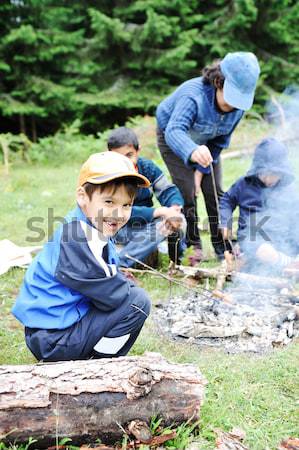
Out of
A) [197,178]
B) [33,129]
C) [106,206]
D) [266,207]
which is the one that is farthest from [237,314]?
[33,129]

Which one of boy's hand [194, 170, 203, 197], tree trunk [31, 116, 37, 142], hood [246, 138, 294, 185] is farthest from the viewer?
tree trunk [31, 116, 37, 142]

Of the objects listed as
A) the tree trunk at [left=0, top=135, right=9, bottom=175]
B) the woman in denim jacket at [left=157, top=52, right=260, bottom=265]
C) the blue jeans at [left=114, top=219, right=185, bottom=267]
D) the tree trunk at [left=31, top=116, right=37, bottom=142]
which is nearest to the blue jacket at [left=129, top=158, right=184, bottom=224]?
the blue jeans at [left=114, top=219, right=185, bottom=267]

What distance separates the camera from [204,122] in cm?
407

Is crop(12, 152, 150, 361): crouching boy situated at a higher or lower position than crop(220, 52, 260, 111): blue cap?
lower

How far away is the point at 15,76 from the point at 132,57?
3000 mm

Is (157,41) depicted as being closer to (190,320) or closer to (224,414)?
(190,320)

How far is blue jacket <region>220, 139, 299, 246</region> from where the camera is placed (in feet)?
13.7

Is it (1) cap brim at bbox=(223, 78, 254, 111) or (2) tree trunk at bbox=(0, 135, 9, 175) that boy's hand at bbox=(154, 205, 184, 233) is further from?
(2) tree trunk at bbox=(0, 135, 9, 175)

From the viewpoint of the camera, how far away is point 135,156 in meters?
3.83

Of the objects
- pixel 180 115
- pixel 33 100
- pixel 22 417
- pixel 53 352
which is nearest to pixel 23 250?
→ pixel 180 115

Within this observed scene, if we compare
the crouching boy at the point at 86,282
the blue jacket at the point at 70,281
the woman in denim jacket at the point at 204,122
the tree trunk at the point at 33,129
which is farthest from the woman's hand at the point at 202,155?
the tree trunk at the point at 33,129

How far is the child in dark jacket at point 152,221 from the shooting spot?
4.05 metres

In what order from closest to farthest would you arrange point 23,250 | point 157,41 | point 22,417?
point 22,417
point 23,250
point 157,41

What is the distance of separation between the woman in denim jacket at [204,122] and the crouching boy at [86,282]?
1.52m
